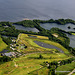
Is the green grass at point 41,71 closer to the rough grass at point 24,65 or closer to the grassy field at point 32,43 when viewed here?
the rough grass at point 24,65

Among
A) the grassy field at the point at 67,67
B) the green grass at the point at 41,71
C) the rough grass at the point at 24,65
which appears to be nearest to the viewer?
the rough grass at the point at 24,65

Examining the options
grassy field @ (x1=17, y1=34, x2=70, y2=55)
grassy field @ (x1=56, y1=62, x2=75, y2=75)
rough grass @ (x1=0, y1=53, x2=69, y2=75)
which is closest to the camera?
rough grass @ (x1=0, y1=53, x2=69, y2=75)

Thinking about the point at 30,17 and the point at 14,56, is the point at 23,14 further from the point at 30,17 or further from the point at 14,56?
the point at 14,56

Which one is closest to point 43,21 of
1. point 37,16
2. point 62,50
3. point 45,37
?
point 37,16

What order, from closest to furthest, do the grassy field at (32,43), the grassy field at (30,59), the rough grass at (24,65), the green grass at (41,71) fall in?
1. the rough grass at (24,65)
2. the green grass at (41,71)
3. the grassy field at (30,59)
4. the grassy field at (32,43)

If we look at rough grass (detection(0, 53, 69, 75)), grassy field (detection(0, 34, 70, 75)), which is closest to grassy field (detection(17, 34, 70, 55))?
grassy field (detection(0, 34, 70, 75))

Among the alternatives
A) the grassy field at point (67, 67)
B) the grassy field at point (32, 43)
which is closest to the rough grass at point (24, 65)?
the grassy field at point (32, 43)

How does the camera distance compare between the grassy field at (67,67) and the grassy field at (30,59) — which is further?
the grassy field at (67,67)

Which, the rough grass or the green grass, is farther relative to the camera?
the green grass

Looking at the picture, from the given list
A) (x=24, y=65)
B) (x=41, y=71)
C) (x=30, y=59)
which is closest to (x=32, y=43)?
(x=30, y=59)

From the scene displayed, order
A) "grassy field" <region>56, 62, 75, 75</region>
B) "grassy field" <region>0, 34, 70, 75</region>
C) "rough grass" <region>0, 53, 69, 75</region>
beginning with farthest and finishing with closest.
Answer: "grassy field" <region>56, 62, 75, 75</region>
"grassy field" <region>0, 34, 70, 75</region>
"rough grass" <region>0, 53, 69, 75</region>

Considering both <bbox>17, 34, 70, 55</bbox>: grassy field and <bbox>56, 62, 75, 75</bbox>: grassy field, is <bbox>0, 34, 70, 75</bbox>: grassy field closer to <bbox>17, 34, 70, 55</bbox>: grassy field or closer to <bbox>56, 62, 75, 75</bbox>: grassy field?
<bbox>17, 34, 70, 55</bbox>: grassy field
